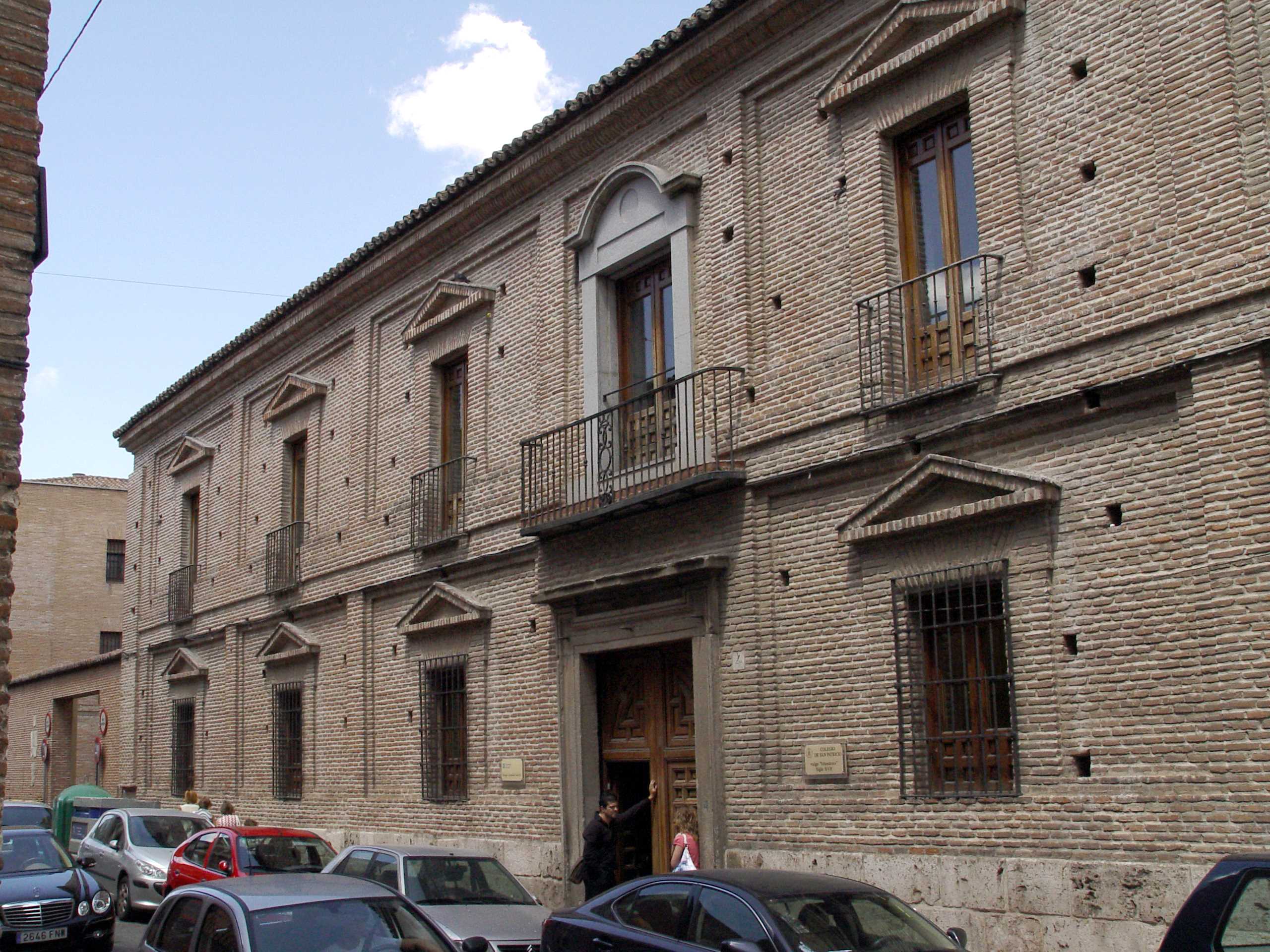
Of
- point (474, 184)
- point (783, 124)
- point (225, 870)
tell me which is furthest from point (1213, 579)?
point (474, 184)

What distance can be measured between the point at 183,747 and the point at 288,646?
16.8ft

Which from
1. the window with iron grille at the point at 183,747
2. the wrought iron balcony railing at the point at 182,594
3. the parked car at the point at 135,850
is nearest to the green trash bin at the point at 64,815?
the window with iron grille at the point at 183,747

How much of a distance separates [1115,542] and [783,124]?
5.42 metres

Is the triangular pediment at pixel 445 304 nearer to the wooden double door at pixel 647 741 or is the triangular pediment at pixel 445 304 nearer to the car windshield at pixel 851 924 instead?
the wooden double door at pixel 647 741

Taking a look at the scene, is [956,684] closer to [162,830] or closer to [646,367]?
[646,367]

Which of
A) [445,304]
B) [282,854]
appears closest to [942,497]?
[282,854]

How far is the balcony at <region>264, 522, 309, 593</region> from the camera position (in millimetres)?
21312

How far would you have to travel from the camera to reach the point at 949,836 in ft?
34.8

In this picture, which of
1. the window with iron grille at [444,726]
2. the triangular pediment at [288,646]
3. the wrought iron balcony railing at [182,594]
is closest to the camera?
the window with iron grille at [444,726]

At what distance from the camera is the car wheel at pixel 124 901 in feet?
52.2

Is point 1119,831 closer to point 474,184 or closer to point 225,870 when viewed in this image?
point 225,870

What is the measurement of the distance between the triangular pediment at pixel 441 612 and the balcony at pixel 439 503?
655 millimetres

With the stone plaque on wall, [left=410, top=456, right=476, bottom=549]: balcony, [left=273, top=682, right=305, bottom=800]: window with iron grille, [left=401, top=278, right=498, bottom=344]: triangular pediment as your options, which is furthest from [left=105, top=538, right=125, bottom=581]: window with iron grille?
the stone plaque on wall

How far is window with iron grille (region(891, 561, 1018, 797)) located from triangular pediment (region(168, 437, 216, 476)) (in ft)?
54.9
